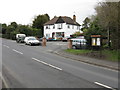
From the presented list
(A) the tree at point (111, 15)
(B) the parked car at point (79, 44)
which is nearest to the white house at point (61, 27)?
(B) the parked car at point (79, 44)

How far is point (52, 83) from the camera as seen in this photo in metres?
8.07

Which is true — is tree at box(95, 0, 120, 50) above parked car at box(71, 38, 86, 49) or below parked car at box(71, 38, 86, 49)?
above

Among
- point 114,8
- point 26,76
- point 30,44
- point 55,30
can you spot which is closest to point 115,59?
point 114,8

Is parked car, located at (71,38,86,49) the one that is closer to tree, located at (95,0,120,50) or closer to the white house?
tree, located at (95,0,120,50)

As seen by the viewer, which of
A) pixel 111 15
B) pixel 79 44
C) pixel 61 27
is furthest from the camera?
pixel 61 27

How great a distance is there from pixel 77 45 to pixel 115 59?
30.8 feet

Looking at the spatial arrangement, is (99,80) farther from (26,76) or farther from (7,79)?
(7,79)

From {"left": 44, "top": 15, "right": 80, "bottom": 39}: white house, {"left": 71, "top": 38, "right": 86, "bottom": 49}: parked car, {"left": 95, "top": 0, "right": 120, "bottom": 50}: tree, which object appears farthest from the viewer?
{"left": 44, "top": 15, "right": 80, "bottom": 39}: white house

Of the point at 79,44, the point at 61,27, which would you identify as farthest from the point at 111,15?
the point at 61,27

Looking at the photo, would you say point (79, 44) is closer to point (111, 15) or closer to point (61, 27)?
point (111, 15)

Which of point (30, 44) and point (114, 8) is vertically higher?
point (114, 8)

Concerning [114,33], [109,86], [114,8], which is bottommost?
[109,86]

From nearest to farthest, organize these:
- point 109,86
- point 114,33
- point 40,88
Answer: point 40,88 < point 109,86 < point 114,33

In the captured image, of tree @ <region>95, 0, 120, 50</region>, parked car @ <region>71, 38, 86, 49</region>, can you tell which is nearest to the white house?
parked car @ <region>71, 38, 86, 49</region>
